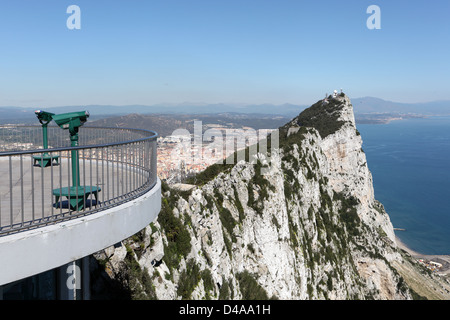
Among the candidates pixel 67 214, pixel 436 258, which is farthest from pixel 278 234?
pixel 436 258

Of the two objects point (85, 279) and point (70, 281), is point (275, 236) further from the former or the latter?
point (70, 281)

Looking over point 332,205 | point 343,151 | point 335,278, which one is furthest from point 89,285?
point 343,151

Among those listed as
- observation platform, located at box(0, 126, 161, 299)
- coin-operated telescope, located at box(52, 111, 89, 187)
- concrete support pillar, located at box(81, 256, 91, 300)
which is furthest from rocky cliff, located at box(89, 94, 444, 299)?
coin-operated telescope, located at box(52, 111, 89, 187)

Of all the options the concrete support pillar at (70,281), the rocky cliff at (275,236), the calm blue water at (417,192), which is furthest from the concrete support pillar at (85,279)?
the calm blue water at (417,192)

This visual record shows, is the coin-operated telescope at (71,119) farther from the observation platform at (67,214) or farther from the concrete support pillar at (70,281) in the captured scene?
the concrete support pillar at (70,281)

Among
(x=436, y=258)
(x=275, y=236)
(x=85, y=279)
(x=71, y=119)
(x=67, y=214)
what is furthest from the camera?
(x=436, y=258)

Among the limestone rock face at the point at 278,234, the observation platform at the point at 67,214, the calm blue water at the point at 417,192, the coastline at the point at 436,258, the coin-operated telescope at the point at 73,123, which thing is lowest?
the coastline at the point at 436,258
